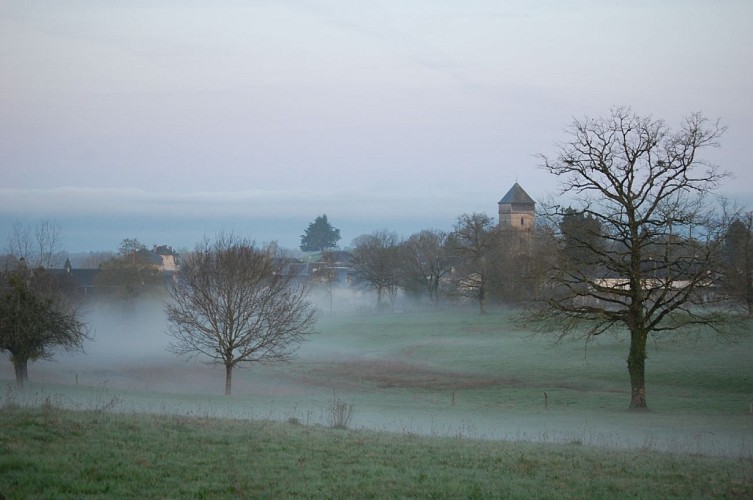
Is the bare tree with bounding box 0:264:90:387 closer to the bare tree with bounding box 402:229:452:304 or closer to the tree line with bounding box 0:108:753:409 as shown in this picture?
the tree line with bounding box 0:108:753:409

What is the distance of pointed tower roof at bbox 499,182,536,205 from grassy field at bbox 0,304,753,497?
8741cm

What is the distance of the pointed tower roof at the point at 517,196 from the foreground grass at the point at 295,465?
135520mm

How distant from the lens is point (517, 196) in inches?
5896

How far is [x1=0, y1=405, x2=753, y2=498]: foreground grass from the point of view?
10883mm

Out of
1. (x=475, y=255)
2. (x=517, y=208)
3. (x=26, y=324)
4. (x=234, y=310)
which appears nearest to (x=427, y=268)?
(x=475, y=255)

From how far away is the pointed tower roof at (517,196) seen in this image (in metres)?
149

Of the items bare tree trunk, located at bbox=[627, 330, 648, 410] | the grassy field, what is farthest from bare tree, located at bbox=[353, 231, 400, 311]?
bare tree trunk, located at bbox=[627, 330, 648, 410]

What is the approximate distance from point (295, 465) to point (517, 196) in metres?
141

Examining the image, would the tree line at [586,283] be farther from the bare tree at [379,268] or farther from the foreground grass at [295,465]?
the bare tree at [379,268]

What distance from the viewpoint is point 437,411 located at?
30.5m

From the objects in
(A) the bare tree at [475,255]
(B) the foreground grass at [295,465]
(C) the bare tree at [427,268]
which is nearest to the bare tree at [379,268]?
(C) the bare tree at [427,268]

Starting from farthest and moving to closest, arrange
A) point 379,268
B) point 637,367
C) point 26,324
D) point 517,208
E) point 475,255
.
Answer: point 517,208, point 379,268, point 475,255, point 26,324, point 637,367

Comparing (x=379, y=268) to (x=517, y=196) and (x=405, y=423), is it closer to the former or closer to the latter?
(x=517, y=196)

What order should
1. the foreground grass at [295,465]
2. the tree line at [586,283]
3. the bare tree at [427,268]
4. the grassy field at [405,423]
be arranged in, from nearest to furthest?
the foreground grass at [295,465] → the grassy field at [405,423] → the tree line at [586,283] → the bare tree at [427,268]
